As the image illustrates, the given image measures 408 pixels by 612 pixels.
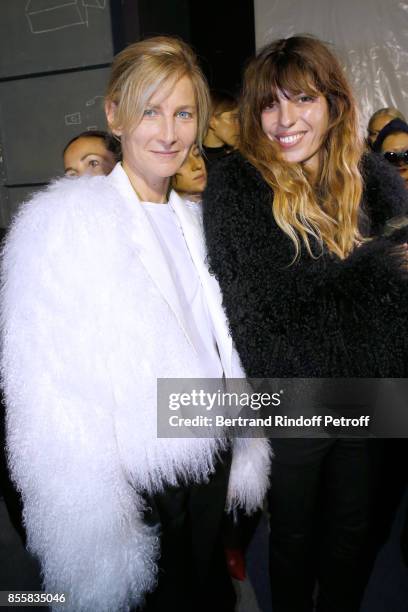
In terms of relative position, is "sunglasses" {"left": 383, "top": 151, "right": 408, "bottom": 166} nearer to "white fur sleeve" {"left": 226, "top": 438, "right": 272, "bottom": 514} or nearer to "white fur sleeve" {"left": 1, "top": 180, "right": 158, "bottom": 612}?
"white fur sleeve" {"left": 226, "top": 438, "right": 272, "bottom": 514}

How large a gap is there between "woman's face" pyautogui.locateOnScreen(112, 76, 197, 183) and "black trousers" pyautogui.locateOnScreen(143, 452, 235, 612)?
2.22 feet

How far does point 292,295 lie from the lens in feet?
3.64

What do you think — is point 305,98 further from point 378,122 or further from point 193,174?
point 378,122

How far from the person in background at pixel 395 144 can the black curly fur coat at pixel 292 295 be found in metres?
1.07

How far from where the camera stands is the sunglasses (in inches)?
81.0

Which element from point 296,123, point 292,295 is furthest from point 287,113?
point 292,295

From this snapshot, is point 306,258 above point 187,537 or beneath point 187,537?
above

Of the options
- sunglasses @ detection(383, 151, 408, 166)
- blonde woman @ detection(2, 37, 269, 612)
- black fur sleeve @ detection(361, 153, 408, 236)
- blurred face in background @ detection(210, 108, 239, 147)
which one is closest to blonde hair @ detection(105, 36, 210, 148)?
blonde woman @ detection(2, 37, 269, 612)

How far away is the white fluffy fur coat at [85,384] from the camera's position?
913 millimetres

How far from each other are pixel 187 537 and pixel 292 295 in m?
0.60

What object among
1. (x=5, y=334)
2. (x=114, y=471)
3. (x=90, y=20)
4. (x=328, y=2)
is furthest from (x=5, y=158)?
(x=114, y=471)

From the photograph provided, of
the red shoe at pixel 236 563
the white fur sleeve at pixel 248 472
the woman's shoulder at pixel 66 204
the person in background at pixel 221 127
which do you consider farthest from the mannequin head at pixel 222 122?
the red shoe at pixel 236 563

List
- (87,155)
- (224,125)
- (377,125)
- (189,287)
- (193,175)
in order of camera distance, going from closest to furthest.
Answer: (189,287)
(193,175)
(87,155)
(224,125)
(377,125)

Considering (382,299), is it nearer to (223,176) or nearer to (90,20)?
(223,176)
